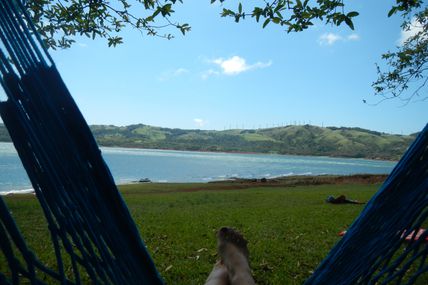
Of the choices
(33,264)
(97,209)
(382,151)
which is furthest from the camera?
(382,151)

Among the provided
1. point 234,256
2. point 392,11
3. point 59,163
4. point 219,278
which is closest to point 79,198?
point 59,163

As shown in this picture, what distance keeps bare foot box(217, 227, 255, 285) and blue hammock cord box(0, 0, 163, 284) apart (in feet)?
4.31

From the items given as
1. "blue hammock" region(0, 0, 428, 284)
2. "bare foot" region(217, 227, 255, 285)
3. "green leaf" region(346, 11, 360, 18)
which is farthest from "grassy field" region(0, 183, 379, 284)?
A: "green leaf" region(346, 11, 360, 18)

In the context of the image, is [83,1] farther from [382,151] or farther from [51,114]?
[382,151]

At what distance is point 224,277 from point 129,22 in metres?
3.59

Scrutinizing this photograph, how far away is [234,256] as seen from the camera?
118 inches

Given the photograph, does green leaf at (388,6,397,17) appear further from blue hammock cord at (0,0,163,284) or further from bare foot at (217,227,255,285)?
blue hammock cord at (0,0,163,284)

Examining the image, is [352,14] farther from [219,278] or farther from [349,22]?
[219,278]

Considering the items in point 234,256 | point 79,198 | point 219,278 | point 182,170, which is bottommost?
point 182,170

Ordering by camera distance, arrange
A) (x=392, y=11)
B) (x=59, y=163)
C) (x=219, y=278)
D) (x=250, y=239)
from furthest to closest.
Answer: (x=250, y=239), (x=392, y=11), (x=219, y=278), (x=59, y=163)

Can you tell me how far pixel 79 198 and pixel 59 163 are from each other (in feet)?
0.55

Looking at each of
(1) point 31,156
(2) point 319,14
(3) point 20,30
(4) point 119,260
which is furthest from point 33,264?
(2) point 319,14

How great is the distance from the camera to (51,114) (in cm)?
136

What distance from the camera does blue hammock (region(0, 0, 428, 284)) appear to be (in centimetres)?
123
